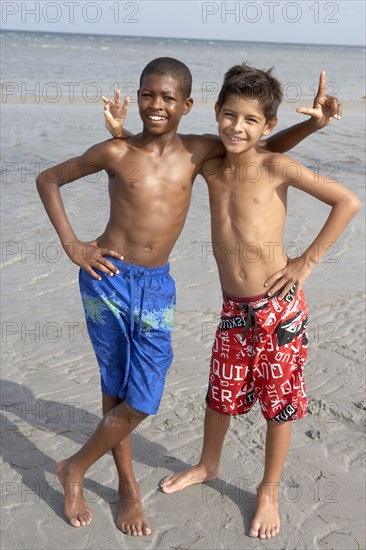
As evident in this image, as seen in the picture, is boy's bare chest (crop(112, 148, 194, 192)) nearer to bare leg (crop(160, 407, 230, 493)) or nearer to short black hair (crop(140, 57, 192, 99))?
short black hair (crop(140, 57, 192, 99))

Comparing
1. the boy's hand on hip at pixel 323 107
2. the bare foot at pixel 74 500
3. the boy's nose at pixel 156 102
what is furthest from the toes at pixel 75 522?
the boy's hand on hip at pixel 323 107

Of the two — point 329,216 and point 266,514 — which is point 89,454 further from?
point 329,216

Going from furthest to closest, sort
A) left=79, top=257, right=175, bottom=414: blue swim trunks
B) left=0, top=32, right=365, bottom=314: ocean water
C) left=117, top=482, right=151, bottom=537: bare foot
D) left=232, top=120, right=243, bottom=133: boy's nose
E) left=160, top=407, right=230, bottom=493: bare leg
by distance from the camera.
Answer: left=0, top=32, right=365, bottom=314: ocean water
left=160, top=407, right=230, bottom=493: bare leg
left=117, top=482, right=151, bottom=537: bare foot
left=79, top=257, right=175, bottom=414: blue swim trunks
left=232, top=120, right=243, bottom=133: boy's nose

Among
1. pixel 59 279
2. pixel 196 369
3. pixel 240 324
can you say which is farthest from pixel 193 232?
pixel 240 324

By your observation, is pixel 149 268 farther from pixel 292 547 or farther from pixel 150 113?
pixel 292 547

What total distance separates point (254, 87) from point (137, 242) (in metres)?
0.77

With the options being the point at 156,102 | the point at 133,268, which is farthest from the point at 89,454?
the point at 156,102

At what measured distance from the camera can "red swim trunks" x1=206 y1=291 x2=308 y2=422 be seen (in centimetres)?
313

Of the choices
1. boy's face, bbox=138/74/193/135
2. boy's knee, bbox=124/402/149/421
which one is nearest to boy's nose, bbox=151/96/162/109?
boy's face, bbox=138/74/193/135

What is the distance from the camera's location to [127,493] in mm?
3320

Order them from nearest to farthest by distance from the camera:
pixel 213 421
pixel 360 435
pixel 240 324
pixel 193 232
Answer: pixel 240 324
pixel 213 421
pixel 360 435
pixel 193 232

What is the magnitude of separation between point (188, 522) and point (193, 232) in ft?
13.6

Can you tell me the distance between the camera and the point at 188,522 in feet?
10.7

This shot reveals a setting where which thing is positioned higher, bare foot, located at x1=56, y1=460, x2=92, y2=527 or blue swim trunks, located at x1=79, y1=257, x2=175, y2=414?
blue swim trunks, located at x1=79, y1=257, x2=175, y2=414
